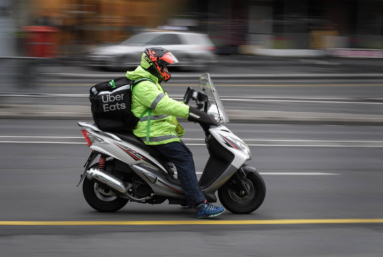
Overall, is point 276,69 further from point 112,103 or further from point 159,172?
point 112,103

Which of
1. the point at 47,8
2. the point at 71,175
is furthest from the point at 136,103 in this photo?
the point at 47,8

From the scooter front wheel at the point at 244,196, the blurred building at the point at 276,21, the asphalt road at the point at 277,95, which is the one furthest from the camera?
the blurred building at the point at 276,21

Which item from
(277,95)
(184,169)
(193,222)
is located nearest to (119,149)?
(184,169)

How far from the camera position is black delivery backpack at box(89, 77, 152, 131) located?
5.08 metres

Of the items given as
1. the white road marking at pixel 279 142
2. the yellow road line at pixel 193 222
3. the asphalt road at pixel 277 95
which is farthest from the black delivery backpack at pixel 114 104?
the asphalt road at pixel 277 95

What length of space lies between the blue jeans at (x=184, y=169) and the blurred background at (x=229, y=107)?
315mm

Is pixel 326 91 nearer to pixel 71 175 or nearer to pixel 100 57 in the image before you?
pixel 100 57

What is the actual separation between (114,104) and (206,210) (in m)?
1.33

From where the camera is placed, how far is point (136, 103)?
5.16 metres

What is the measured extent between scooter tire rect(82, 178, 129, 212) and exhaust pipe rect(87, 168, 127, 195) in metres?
0.25

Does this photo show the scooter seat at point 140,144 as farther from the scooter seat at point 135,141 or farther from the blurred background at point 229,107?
the blurred background at point 229,107

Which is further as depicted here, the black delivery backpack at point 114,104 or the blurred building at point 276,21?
the blurred building at point 276,21

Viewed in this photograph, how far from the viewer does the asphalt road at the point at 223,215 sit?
4.58 meters

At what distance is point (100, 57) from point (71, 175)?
1419 centimetres
